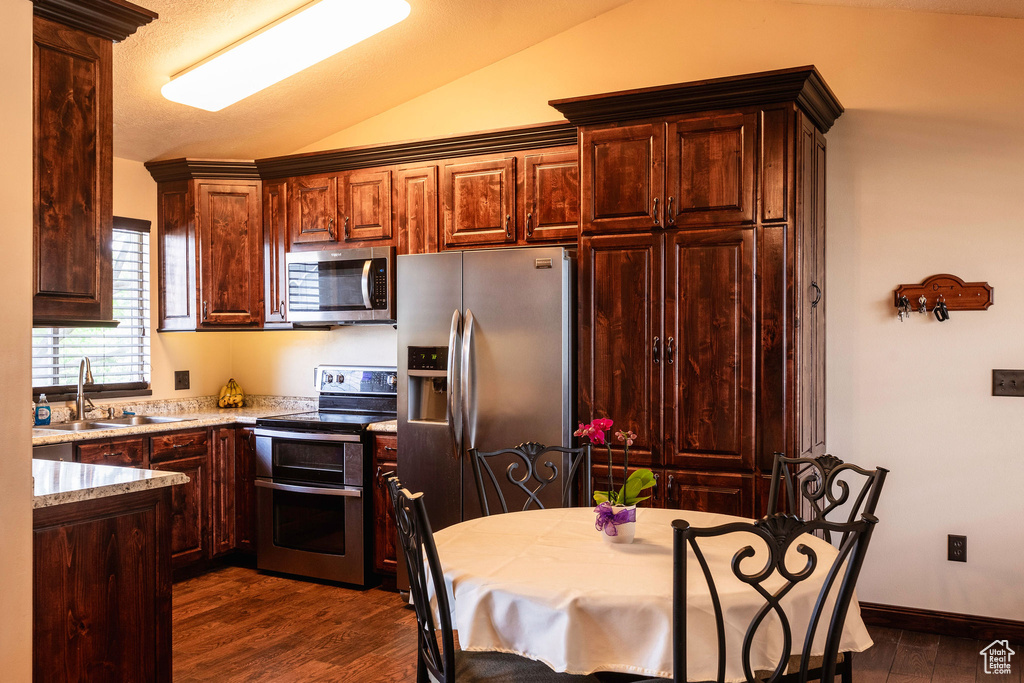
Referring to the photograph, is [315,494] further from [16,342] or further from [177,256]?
[16,342]

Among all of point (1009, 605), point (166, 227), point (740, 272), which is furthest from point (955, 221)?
point (166, 227)

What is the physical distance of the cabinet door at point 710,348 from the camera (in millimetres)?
3225

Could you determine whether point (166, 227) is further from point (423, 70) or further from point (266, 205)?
point (423, 70)

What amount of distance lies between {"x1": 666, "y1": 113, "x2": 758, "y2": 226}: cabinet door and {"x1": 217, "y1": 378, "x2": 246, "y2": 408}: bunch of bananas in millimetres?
3151

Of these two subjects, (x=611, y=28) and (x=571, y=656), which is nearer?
(x=571, y=656)

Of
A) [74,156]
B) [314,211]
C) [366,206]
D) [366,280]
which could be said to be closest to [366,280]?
[366,280]

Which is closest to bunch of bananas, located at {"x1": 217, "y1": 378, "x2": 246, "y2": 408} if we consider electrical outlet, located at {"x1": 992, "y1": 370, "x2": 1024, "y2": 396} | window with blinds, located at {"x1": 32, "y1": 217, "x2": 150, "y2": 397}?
window with blinds, located at {"x1": 32, "y1": 217, "x2": 150, "y2": 397}

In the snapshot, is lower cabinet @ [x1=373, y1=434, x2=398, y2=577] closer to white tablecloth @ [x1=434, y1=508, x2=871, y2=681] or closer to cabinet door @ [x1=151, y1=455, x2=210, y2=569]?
cabinet door @ [x1=151, y1=455, x2=210, y2=569]

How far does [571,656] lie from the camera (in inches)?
66.1

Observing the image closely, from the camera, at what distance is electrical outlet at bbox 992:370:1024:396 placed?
3.30 meters

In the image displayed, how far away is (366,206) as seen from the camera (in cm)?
438

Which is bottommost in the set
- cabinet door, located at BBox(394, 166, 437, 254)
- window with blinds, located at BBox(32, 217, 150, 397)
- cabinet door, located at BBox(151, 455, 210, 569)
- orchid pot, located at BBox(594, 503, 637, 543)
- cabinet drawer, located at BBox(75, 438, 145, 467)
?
cabinet door, located at BBox(151, 455, 210, 569)

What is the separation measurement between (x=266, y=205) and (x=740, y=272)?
2.85 meters

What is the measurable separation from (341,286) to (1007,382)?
10.7ft
